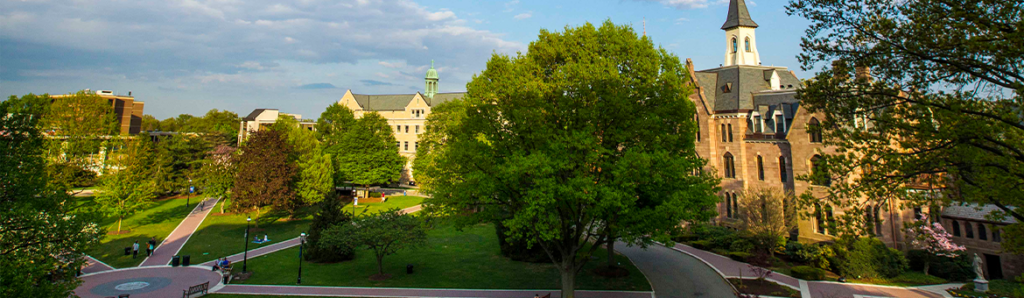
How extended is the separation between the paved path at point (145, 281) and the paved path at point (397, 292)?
2.73m

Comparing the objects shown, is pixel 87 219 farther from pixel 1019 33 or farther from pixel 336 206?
pixel 1019 33

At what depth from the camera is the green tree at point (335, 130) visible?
5875cm

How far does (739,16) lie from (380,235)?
4395cm

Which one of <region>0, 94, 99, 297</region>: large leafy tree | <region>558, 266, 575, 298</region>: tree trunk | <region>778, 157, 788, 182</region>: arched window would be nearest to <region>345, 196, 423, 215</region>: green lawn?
<region>0, 94, 99, 297</region>: large leafy tree

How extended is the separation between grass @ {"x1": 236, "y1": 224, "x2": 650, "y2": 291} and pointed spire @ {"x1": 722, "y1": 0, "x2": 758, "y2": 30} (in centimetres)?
3220

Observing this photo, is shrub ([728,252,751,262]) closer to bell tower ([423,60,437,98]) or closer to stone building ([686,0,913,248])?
stone building ([686,0,913,248])

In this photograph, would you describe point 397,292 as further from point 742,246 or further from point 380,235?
point 742,246

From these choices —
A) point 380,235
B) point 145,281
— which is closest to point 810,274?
point 380,235

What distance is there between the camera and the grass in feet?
78.1

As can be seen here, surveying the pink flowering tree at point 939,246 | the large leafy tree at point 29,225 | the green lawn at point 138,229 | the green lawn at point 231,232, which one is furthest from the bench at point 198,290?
the pink flowering tree at point 939,246

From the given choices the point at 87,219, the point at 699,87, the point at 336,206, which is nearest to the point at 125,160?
the point at 336,206

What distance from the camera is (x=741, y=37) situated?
159ft

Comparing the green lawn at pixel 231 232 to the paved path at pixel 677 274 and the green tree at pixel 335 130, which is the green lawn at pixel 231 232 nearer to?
the green tree at pixel 335 130

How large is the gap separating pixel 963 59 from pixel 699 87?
30810mm
